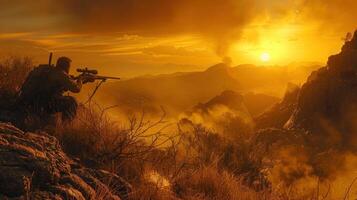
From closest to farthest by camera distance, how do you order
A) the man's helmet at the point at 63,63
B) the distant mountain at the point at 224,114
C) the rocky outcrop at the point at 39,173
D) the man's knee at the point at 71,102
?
the rocky outcrop at the point at 39,173 → the man's knee at the point at 71,102 → the man's helmet at the point at 63,63 → the distant mountain at the point at 224,114

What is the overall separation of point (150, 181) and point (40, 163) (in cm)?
223

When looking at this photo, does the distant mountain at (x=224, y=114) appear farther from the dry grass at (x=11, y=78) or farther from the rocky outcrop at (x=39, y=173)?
the rocky outcrop at (x=39, y=173)

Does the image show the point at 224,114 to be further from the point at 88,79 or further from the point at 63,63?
the point at 63,63

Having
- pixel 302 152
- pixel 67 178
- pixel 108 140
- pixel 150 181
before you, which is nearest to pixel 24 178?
pixel 67 178

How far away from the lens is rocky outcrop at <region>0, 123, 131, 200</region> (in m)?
4.36

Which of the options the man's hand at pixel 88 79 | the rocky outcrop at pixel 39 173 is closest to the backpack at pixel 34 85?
the man's hand at pixel 88 79

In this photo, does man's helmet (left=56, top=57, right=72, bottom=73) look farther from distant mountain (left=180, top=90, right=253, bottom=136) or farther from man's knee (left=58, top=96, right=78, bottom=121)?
distant mountain (left=180, top=90, right=253, bottom=136)

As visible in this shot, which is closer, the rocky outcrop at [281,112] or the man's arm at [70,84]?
the man's arm at [70,84]

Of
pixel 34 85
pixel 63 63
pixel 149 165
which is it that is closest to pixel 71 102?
pixel 34 85

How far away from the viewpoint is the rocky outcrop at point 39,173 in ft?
14.3

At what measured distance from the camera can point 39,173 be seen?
187 inches

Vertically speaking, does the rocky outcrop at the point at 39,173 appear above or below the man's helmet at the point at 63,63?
below

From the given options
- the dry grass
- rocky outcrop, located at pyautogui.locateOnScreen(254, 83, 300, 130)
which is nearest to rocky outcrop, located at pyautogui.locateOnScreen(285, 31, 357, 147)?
rocky outcrop, located at pyautogui.locateOnScreen(254, 83, 300, 130)

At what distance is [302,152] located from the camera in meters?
75.2
